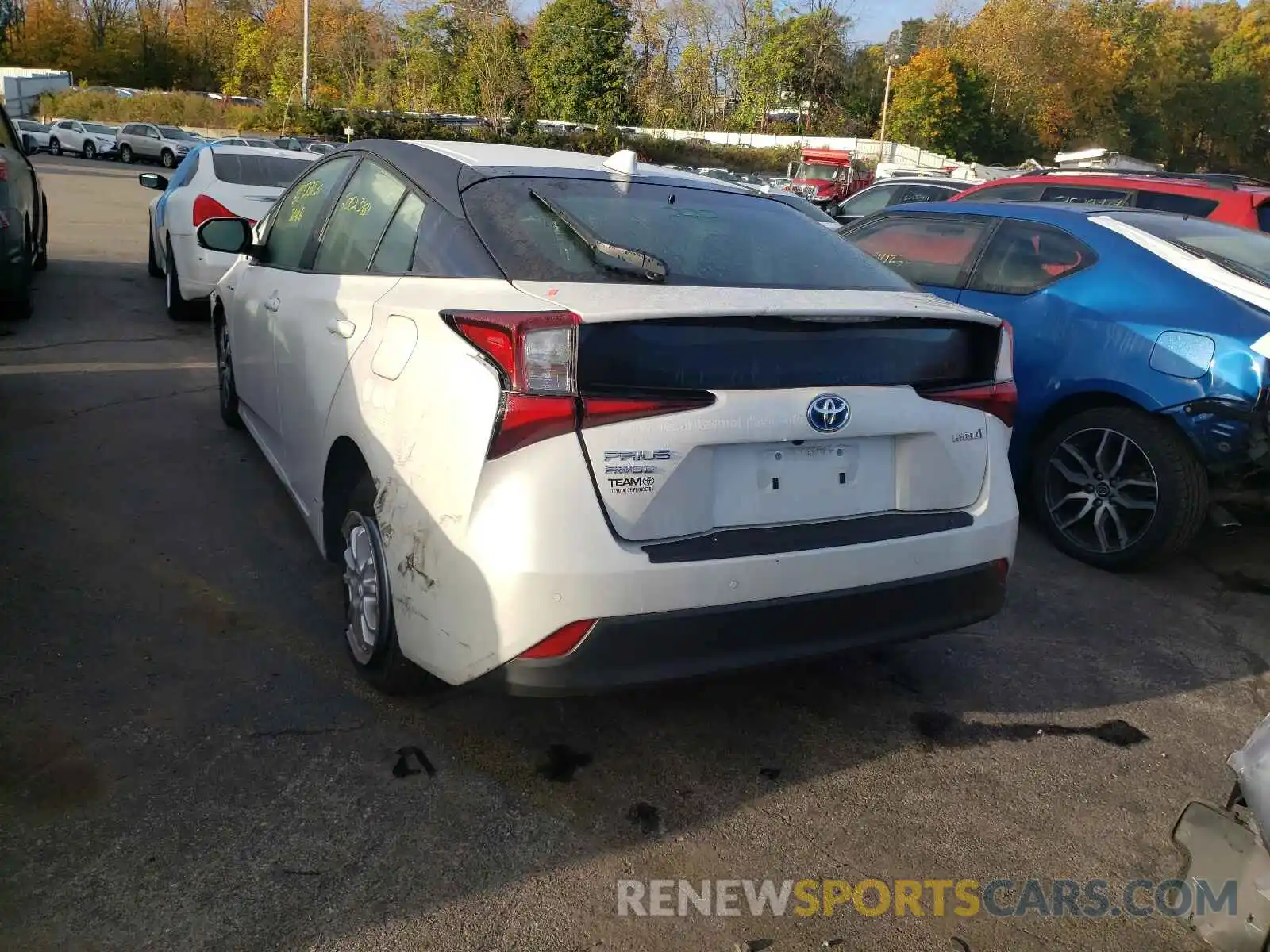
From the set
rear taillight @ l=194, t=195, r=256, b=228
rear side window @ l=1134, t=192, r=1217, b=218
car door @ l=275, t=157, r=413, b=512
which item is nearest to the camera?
car door @ l=275, t=157, r=413, b=512

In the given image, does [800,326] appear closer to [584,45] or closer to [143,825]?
[143,825]

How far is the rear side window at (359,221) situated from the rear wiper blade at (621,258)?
0.84 m

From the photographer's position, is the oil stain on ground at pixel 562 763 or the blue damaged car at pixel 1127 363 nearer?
the oil stain on ground at pixel 562 763

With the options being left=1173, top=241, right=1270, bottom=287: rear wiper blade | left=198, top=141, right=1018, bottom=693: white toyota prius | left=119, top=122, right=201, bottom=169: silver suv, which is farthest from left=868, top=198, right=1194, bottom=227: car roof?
left=119, top=122, right=201, bottom=169: silver suv

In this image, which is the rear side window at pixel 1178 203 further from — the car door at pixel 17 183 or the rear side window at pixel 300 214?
the car door at pixel 17 183

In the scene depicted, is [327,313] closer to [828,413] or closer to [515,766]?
[515,766]

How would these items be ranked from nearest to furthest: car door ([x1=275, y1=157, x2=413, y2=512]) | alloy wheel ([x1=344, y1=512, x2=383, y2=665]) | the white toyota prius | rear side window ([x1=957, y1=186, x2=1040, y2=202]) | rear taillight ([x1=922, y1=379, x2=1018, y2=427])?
the white toyota prius → rear taillight ([x1=922, y1=379, x2=1018, y2=427]) → alloy wheel ([x1=344, y1=512, x2=383, y2=665]) → car door ([x1=275, y1=157, x2=413, y2=512]) → rear side window ([x1=957, y1=186, x2=1040, y2=202])

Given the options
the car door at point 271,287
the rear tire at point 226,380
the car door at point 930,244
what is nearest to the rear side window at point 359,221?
the car door at point 271,287

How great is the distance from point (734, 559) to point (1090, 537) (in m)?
2.94

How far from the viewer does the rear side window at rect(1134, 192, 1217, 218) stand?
28.9 ft

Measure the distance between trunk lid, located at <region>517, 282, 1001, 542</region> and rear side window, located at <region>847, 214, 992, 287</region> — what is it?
2767mm

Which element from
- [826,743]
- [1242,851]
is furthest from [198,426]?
[1242,851]

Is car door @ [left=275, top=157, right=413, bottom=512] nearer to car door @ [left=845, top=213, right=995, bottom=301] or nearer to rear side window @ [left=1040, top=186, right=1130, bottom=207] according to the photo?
car door @ [left=845, top=213, right=995, bottom=301]

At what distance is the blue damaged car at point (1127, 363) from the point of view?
434 cm
